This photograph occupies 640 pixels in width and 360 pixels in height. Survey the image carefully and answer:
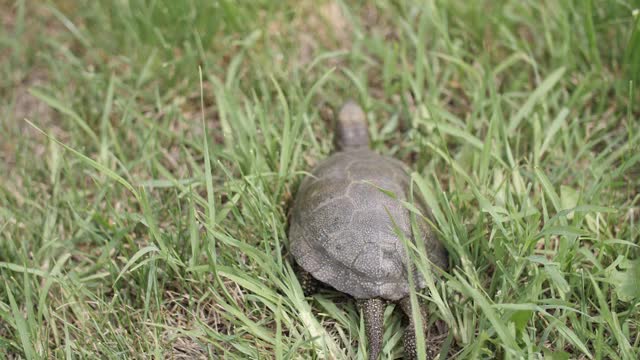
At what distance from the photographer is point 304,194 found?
2854mm

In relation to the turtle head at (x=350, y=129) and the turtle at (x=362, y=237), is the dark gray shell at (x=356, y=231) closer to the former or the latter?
the turtle at (x=362, y=237)

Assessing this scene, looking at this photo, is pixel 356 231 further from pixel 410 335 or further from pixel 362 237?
pixel 410 335

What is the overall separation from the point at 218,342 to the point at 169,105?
1.52m

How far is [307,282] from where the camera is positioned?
2.66 meters

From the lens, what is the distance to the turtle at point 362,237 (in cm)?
244

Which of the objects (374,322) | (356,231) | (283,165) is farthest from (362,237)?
(283,165)

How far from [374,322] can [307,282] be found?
38 cm

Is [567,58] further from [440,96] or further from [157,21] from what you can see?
[157,21]

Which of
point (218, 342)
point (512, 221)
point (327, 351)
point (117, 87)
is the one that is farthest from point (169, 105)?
point (512, 221)

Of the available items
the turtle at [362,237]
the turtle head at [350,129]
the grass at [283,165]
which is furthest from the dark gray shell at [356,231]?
the turtle head at [350,129]

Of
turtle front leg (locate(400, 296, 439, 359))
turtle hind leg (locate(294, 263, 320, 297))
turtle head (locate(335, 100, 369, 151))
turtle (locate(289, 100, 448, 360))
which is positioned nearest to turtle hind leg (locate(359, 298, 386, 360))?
turtle (locate(289, 100, 448, 360))

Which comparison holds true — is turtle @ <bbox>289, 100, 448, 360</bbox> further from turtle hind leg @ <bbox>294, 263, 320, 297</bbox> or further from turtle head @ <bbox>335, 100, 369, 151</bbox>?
turtle head @ <bbox>335, 100, 369, 151</bbox>

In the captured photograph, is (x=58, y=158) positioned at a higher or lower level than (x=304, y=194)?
higher

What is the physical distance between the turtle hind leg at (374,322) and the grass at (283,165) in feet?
0.39
